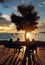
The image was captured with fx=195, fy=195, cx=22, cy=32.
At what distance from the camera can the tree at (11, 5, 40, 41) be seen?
32.3m

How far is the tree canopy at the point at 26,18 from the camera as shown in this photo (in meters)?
32.3

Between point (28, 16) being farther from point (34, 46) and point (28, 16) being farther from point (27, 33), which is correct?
point (34, 46)

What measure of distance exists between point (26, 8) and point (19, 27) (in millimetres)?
3381

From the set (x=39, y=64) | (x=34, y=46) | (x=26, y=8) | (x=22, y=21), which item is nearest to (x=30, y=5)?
(x=26, y=8)

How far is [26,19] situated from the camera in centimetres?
3294

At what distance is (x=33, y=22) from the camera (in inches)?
1309

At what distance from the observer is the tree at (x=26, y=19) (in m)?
32.3

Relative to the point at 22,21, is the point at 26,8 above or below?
above

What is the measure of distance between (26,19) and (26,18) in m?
0.17

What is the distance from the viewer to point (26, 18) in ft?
108

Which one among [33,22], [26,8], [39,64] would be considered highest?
[26,8]

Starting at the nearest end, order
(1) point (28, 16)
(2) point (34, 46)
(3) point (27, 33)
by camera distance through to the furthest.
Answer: (2) point (34, 46) < (3) point (27, 33) < (1) point (28, 16)

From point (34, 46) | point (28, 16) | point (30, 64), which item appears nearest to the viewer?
point (30, 64)

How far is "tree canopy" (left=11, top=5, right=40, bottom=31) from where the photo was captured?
106 ft
